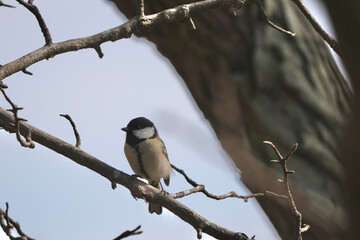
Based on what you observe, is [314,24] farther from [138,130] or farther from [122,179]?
[138,130]

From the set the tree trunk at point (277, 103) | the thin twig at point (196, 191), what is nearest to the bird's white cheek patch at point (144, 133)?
the thin twig at point (196, 191)

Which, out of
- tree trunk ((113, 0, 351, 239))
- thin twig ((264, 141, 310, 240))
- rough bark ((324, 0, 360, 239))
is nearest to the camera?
rough bark ((324, 0, 360, 239))

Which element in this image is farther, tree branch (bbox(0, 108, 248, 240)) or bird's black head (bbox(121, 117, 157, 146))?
bird's black head (bbox(121, 117, 157, 146))

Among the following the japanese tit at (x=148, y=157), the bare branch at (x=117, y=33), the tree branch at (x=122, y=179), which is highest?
the bare branch at (x=117, y=33)

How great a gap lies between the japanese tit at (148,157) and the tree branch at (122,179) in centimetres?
93

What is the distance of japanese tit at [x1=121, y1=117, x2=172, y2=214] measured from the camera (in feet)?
12.1

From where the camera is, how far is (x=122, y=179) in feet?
8.90

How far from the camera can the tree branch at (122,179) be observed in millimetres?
2553

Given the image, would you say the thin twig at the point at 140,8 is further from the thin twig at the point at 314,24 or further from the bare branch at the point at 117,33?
the thin twig at the point at 314,24

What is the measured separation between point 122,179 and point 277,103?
1336 mm

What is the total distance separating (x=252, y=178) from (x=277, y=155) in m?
0.23

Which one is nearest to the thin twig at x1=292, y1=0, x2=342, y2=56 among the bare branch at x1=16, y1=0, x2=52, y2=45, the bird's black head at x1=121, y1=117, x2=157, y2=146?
the bare branch at x1=16, y1=0, x2=52, y2=45

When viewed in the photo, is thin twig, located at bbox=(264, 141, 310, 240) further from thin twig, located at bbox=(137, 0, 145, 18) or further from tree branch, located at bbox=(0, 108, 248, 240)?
thin twig, located at bbox=(137, 0, 145, 18)

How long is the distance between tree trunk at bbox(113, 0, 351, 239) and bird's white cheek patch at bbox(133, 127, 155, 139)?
1995 mm
